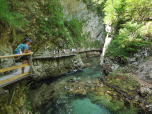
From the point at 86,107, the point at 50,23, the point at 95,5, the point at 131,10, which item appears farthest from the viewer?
the point at 95,5

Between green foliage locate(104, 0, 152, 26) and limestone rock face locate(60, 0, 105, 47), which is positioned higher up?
limestone rock face locate(60, 0, 105, 47)

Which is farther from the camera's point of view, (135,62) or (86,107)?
(135,62)

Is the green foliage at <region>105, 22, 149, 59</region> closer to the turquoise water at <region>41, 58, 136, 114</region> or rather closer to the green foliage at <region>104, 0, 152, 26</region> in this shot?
the green foliage at <region>104, 0, 152, 26</region>

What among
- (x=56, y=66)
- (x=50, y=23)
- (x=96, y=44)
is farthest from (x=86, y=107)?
(x=96, y=44)

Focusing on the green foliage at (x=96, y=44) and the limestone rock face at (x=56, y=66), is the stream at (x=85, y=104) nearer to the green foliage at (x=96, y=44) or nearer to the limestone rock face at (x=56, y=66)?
the limestone rock face at (x=56, y=66)

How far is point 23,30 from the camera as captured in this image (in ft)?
28.2

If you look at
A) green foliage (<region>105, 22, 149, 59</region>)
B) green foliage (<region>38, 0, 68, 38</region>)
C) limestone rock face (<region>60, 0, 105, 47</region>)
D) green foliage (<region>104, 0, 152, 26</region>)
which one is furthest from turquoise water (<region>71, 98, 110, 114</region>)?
limestone rock face (<region>60, 0, 105, 47</region>)

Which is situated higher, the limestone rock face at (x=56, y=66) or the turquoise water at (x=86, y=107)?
the limestone rock face at (x=56, y=66)

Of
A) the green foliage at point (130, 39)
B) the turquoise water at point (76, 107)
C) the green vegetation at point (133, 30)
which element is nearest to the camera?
the turquoise water at point (76, 107)

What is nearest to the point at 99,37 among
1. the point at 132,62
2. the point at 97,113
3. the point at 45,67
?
the point at 132,62

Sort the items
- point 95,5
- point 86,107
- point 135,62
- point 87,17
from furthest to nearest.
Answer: point 95,5 → point 87,17 → point 135,62 → point 86,107

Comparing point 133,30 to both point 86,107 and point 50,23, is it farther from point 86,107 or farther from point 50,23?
point 50,23

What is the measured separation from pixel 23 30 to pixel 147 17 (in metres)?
16.7

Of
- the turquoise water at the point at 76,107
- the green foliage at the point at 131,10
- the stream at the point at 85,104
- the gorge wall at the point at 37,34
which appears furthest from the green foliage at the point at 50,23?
the green foliage at the point at 131,10
